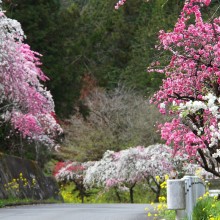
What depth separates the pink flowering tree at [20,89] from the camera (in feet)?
86.8

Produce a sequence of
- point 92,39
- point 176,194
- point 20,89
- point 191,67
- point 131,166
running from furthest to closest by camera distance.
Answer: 1. point 92,39
2. point 131,166
3. point 20,89
4. point 191,67
5. point 176,194

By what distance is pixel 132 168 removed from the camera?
40.1 m

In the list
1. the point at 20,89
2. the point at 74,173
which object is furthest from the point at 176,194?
the point at 74,173

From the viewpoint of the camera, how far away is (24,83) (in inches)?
1155

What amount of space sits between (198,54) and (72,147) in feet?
92.3

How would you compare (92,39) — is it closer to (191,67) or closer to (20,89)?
(20,89)

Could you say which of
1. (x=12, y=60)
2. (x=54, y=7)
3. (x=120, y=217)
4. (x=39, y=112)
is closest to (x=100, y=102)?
(x=54, y=7)

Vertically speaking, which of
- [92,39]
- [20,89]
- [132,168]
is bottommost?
[132,168]

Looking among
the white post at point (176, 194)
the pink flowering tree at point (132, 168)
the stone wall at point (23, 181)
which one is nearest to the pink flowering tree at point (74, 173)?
the pink flowering tree at point (132, 168)

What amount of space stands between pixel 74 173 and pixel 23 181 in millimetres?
13520

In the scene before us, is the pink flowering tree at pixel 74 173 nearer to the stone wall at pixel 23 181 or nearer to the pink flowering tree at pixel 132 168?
the pink flowering tree at pixel 132 168

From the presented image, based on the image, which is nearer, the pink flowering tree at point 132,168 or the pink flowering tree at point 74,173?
the pink flowering tree at point 132,168

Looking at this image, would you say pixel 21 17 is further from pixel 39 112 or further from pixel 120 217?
pixel 120 217

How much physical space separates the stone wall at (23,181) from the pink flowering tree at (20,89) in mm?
1548
